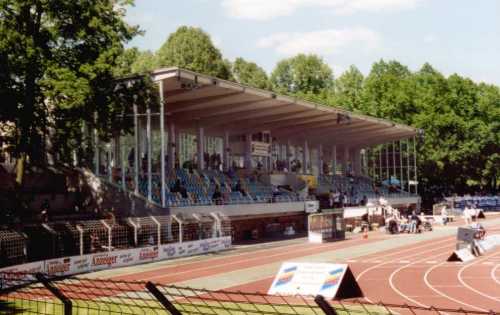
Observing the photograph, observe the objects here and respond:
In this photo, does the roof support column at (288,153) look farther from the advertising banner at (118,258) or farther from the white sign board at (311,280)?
the white sign board at (311,280)

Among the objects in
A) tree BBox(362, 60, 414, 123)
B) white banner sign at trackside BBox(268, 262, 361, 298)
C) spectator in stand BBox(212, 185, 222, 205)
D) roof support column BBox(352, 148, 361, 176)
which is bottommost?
white banner sign at trackside BBox(268, 262, 361, 298)

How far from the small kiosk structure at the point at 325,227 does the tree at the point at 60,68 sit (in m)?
13.5

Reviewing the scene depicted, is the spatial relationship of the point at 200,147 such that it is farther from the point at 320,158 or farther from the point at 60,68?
the point at 320,158

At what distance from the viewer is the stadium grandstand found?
27.8 m

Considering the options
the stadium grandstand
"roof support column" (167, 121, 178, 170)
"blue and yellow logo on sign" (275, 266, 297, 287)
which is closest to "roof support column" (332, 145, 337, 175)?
the stadium grandstand

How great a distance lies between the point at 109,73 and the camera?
2988 cm

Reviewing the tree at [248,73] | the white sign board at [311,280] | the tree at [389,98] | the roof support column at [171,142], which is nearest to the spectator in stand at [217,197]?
the roof support column at [171,142]

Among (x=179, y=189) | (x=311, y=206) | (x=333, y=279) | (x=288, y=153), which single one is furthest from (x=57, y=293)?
(x=288, y=153)

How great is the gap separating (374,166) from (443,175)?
7.85 meters

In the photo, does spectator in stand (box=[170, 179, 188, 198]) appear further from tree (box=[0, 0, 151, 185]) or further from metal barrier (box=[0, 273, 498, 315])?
metal barrier (box=[0, 273, 498, 315])

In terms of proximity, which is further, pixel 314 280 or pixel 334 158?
pixel 334 158

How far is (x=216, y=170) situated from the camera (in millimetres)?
45188

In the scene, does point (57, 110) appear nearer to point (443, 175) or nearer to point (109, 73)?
point (109, 73)

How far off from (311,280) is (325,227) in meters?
21.1
